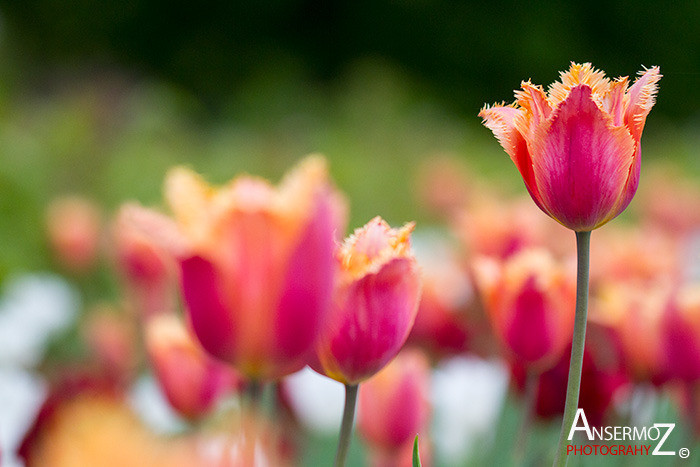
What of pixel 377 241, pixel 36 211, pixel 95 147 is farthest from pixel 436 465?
pixel 95 147

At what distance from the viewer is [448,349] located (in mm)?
557

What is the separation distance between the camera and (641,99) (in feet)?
0.80

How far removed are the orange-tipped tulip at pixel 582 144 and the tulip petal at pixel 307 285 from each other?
63 mm

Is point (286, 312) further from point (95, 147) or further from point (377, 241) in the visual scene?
point (95, 147)

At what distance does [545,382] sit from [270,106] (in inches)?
125

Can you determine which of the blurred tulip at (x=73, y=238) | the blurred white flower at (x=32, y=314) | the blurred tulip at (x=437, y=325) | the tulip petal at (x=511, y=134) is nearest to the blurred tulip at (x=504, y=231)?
the blurred tulip at (x=437, y=325)

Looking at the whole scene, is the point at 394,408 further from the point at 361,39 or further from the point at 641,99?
the point at 361,39

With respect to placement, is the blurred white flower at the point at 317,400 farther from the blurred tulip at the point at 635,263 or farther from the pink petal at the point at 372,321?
the pink petal at the point at 372,321

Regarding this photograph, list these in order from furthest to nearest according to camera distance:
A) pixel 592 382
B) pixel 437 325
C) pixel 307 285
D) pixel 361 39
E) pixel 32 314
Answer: pixel 361 39 < pixel 32 314 < pixel 437 325 < pixel 592 382 < pixel 307 285

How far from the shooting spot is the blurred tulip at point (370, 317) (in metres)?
0.24

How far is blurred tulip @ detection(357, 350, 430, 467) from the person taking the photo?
1.20ft

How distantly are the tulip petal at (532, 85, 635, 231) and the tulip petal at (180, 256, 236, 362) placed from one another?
0.32ft

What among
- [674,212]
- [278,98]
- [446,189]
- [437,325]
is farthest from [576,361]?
[278,98]

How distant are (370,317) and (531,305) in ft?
0.34
